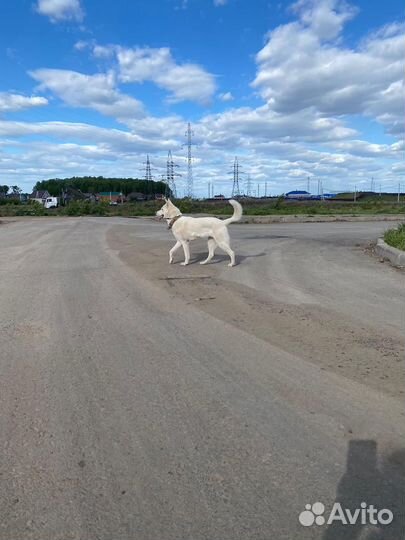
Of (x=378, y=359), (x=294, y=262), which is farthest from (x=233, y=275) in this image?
(x=378, y=359)

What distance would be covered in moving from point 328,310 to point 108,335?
133 inches

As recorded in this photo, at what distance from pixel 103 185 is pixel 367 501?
543ft

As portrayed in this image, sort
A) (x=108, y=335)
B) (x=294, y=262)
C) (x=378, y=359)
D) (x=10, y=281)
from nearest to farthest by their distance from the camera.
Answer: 1. (x=378, y=359)
2. (x=108, y=335)
3. (x=10, y=281)
4. (x=294, y=262)

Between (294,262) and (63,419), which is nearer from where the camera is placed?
(63,419)

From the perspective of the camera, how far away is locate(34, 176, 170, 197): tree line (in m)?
158

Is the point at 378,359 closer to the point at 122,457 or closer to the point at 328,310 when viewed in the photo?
the point at 328,310

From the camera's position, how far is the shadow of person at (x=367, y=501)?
8.79ft

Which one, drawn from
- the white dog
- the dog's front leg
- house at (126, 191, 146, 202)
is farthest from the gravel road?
house at (126, 191, 146, 202)

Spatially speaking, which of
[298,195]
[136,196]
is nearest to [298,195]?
[298,195]

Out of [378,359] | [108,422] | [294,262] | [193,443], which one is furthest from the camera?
[294,262]

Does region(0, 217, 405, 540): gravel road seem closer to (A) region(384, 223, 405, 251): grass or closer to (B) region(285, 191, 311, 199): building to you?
(A) region(384, 223, 405, 251): grass

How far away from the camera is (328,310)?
746cm

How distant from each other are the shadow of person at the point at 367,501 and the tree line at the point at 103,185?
156 metres

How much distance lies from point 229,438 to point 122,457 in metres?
0.79
